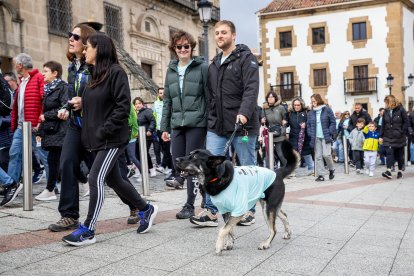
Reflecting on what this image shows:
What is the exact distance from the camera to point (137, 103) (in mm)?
11570

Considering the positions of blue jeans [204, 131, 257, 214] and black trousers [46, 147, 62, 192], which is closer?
blue jeans [204, 131, 257, 214]

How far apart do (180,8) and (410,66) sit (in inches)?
1026

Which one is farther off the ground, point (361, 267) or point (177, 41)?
point (177, 41)

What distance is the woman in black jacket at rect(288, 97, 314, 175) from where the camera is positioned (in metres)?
12.3

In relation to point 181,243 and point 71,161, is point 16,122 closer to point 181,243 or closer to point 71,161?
point 71,161

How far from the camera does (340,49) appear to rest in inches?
1647

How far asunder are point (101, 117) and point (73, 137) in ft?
1.76

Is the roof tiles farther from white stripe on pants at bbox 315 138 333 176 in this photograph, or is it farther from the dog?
the dog

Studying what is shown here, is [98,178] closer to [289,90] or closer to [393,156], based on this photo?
[393,156]

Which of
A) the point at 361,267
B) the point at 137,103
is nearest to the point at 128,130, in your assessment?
the point at 361,267

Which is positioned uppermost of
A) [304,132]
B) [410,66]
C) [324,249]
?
[410,66]

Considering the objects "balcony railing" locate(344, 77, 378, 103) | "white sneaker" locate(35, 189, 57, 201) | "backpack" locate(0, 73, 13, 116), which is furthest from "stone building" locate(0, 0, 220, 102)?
"balcony railing" locate(344, 77, 378, 103)

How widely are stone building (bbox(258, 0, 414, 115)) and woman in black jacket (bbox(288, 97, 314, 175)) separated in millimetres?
29879

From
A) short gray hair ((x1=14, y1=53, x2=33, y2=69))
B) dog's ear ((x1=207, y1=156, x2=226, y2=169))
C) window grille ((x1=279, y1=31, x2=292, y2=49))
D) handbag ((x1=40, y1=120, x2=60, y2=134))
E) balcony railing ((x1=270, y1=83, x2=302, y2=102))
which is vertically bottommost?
dog's ear ((x1=207, y1=156, x2=226, y2=169))
